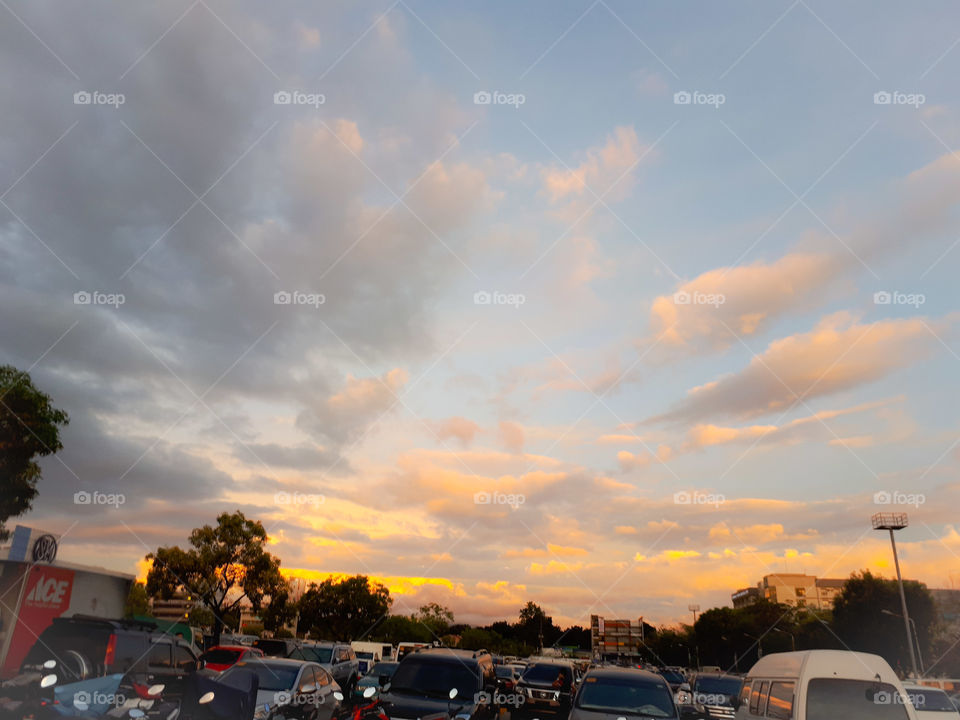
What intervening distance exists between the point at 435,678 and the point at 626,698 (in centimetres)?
346

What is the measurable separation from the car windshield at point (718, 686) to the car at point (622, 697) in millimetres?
15724

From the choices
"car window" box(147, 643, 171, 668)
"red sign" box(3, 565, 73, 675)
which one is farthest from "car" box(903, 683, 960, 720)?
"red sign" box(3, 565, 73, 675)

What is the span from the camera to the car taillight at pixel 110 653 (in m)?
10.3

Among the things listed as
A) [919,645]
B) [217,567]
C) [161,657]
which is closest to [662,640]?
[919,645]

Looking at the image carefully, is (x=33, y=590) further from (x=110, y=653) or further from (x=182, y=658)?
(x=110, y=653)

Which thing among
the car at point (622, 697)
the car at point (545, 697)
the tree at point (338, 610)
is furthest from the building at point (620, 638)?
the car at point (622, 697)

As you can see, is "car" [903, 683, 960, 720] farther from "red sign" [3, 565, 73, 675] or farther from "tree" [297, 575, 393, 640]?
"tree" [297, 575, 393, 640]

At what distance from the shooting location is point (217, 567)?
42438 millimetres

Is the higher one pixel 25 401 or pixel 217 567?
pixel 25 401

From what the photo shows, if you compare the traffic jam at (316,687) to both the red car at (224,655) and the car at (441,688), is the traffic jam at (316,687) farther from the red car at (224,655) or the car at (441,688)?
the red car at (224,655)

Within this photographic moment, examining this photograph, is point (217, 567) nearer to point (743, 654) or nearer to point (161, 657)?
point (161, 657)

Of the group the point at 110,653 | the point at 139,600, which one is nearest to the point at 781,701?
the point at 110,653

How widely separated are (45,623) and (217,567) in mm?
22520

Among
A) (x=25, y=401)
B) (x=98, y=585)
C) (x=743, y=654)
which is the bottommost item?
(x=743, y=654)
